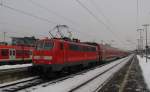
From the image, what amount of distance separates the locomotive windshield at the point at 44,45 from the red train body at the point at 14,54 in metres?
16.6

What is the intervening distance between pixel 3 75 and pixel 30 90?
193 inches

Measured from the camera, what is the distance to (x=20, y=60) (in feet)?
132

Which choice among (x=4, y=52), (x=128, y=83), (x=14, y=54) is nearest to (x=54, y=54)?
(x=128, y=83)

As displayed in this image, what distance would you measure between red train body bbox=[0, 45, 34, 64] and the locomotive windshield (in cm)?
1659

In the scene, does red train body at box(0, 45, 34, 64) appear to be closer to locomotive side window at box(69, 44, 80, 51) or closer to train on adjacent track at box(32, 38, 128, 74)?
locomotive side window at box(69, 44, 80, 51)

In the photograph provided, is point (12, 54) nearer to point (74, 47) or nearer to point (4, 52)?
point (4, 52)

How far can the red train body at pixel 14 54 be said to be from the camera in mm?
35562

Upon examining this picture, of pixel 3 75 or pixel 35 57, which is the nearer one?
pixel 3 75

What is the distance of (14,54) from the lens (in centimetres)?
3841

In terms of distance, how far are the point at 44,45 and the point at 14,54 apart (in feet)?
64.4

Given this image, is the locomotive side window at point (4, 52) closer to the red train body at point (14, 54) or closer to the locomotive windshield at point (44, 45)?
the red train body at point (14, 54)

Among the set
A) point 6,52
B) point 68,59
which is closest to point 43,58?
point 68,59

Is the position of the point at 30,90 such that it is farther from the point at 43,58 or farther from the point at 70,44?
the point at 70,44

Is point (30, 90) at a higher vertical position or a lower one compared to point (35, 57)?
lower
